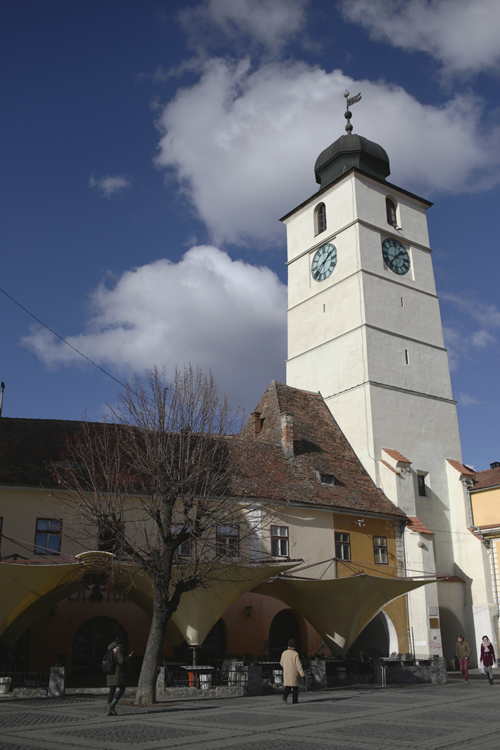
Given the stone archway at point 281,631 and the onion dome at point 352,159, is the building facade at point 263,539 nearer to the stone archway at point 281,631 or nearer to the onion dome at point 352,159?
the stone archway at point 281,631

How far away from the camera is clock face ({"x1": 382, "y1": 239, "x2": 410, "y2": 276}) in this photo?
32750mm

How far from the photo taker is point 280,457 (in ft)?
81.0

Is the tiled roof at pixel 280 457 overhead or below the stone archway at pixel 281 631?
overhead

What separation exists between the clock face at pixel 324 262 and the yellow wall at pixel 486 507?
12.8 meters

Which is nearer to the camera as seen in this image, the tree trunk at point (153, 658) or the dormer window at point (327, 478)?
the tree trunk at point (153, 658)

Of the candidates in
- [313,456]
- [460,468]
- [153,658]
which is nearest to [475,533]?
[460,468]

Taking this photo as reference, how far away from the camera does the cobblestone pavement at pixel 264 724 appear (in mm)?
8039

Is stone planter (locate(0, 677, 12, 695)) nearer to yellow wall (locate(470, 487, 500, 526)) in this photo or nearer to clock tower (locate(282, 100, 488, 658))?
clock tower (locate(282, 100, 488, 658))

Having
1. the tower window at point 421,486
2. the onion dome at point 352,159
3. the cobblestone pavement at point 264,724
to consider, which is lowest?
the cobblestone pavement at point 264,724

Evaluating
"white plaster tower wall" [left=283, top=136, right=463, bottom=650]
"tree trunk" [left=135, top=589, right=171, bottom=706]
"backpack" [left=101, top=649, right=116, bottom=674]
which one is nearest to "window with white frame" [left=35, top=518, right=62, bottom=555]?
"tree trunk" [left=135, top=589, right=171, bottom=706]

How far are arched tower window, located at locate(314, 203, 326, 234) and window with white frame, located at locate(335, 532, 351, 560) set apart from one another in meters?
17.7

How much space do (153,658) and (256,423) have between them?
14.7 meters

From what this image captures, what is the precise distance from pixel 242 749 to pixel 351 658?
44.0 feet

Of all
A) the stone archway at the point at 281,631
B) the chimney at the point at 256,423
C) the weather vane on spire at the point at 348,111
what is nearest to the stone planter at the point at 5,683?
the stone archway at the point at 281,631
